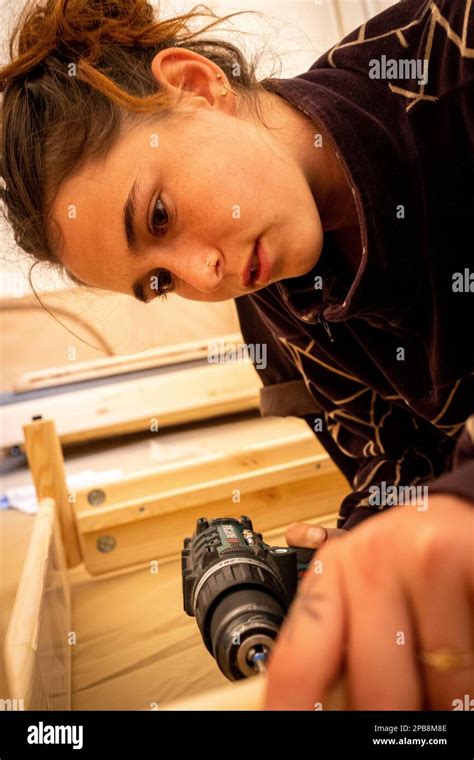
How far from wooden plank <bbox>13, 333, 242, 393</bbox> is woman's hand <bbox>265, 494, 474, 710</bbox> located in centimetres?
161

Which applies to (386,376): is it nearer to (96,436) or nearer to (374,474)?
(374,474)

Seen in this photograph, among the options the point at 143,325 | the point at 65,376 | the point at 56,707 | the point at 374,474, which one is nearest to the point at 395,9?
the point at 374,474

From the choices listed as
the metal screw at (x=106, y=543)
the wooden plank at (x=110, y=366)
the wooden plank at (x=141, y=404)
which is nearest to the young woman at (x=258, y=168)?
the metal screw at (x=106, y=543)

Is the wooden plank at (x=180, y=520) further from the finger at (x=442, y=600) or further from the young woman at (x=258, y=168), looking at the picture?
the finger at (x=442, y=600)

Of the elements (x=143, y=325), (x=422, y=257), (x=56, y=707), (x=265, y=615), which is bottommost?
(x=56, y=707)

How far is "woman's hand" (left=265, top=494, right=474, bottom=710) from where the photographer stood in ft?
0.87

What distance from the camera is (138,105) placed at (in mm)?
710

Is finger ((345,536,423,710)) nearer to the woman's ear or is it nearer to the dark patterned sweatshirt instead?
the dark patterned sweatshirt

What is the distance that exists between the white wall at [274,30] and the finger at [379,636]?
71 cm

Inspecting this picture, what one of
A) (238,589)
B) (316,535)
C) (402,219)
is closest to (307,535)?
(316,535)

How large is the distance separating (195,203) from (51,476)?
0.84 metres
